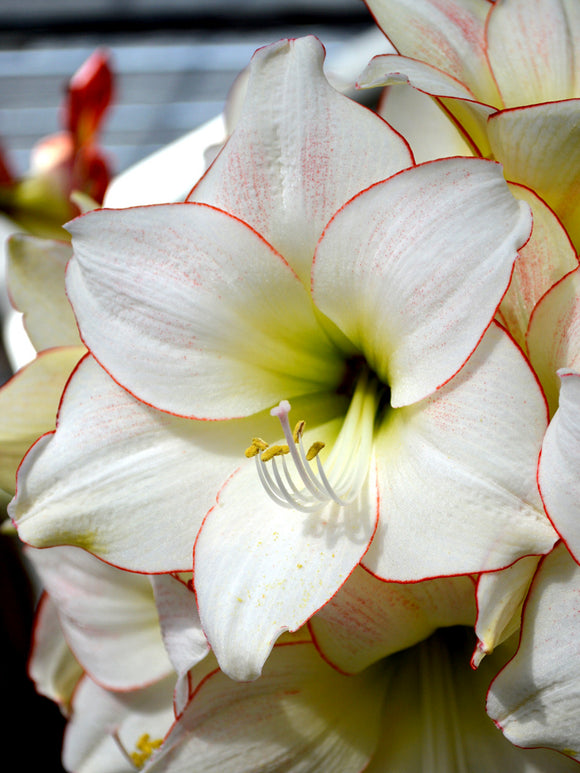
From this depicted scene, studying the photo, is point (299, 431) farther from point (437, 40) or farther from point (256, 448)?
point (437, 40)

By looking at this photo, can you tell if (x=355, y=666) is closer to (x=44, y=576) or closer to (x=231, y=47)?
(x=44, y=576)

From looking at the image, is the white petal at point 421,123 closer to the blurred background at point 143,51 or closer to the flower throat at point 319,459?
the flower throat at point 319,459

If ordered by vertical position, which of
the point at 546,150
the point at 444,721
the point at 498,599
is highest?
the point at 546,150

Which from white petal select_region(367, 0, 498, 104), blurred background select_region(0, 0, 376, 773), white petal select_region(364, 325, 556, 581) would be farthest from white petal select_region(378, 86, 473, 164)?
blurred background select_region(0, 0, 376, 773)

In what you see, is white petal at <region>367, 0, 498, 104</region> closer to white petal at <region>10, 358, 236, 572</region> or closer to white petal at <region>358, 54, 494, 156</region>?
white petal at <region>358, 54, 494, 156</region>

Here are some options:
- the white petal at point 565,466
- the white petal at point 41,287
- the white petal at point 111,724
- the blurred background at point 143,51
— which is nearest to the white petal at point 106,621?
the white petal at point 111,724

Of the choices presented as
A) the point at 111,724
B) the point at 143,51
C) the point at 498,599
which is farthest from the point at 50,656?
the point at 143,51
